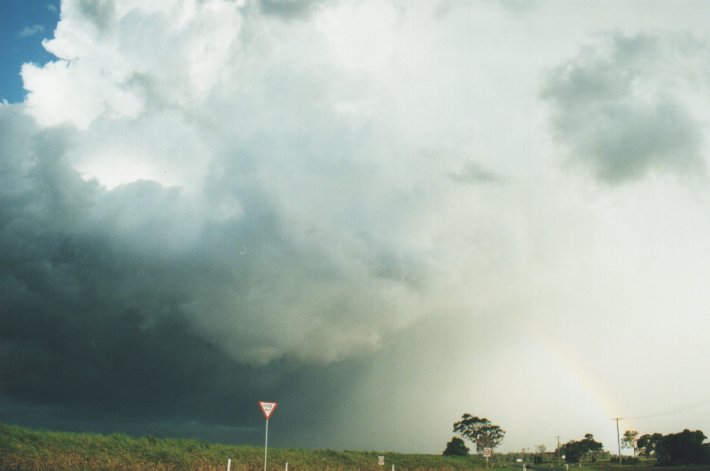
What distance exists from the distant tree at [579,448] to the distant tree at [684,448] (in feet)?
129

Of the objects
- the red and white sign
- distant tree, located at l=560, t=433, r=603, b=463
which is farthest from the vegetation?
Answer: distant tree, located at l=560, t=433, r=603, b=463

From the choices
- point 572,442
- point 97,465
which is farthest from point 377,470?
point 572,442

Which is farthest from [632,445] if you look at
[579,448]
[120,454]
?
[120,454]

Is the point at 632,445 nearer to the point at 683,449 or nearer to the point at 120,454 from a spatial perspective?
the point at 683,449

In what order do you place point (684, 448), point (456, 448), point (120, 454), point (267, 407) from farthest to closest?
point (456, 448), point (684, 448), point (120, 454), point (267, 407)

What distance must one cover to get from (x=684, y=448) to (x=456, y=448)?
48052mm

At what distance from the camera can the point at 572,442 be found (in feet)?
525

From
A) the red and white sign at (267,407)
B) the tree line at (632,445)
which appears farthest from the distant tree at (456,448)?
the red and white sign at (267,407)

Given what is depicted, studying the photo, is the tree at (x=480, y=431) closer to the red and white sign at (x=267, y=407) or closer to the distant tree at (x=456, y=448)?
the distant tree at (x=456, y=448)

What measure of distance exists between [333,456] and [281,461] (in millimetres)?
13408

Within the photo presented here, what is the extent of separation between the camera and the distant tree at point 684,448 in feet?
367

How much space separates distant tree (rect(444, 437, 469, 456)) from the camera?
5325 inches

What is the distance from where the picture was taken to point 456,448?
448ft

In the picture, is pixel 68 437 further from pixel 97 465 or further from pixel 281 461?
pixel 281 461
